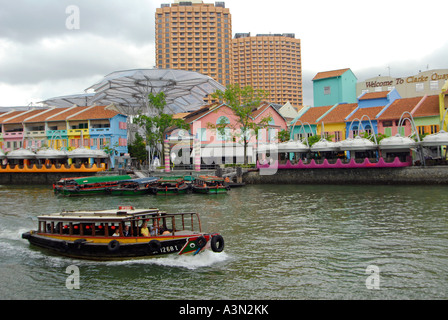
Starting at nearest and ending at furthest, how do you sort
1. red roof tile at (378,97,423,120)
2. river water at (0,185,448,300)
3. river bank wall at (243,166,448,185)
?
1. river water at (0,185,448,300)
2. river bank wall at (243,166,448,185)
3. red roof tile at (378,97,423,120)

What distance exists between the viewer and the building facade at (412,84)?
189ft

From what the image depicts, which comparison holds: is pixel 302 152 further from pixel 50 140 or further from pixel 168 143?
pixel 50 140

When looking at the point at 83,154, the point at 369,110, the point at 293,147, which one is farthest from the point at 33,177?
the point at 369,110

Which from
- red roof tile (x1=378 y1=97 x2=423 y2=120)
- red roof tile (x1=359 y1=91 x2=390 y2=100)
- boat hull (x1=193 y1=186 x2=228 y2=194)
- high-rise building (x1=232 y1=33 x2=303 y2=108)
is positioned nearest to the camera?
boat hull (x1=193 y1=186 x2=228 y2=194)

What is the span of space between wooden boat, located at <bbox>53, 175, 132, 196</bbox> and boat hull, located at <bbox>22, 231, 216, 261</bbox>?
22293mm

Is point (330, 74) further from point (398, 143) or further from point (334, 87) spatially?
point (398, 143)

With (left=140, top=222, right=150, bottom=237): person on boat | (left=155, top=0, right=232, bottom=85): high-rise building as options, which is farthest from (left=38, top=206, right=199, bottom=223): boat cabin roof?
(left=155, top=0, right=232, bottom=85): high-rise building

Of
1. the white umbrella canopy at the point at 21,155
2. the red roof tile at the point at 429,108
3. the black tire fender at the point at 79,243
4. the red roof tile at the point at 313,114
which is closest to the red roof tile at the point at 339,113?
the red roof tile at the point at 313,114

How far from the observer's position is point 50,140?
60.5m

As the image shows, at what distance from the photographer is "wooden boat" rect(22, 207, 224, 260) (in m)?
14.0

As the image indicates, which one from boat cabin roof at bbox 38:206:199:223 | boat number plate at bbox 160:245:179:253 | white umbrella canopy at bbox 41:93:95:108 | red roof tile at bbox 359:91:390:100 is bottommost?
boat number plate at bbox 160:245:179:253

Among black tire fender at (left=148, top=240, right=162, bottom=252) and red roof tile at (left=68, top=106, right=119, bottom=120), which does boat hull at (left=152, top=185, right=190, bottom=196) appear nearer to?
black tire fender at (left=148, top=240, right=162, bottom=252)
